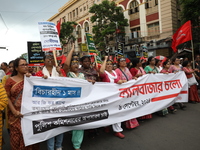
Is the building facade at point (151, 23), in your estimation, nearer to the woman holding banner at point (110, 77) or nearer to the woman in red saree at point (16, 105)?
the woman holding banner at point (110, 77)

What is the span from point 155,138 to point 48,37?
2.84m

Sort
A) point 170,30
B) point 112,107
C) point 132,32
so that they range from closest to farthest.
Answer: point 112,107
point 170,30
point 132,32

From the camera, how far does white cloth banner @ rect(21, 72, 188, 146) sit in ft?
7.56

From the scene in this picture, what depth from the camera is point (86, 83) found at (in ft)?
9.30

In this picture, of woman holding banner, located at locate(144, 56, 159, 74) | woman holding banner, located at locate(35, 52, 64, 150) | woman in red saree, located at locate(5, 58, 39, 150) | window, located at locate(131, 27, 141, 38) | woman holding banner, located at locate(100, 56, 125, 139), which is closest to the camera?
woman in red saree, located at locate(5, 58, 39, 150)

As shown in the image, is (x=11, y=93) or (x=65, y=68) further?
(x=65, y=68)

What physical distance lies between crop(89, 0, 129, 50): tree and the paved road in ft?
49.6

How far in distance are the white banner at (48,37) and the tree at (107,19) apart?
1514cm

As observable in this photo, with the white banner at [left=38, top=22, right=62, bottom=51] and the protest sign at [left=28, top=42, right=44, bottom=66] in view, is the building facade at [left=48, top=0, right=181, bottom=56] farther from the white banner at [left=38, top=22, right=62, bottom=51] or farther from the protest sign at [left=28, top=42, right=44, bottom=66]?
the white banner at [left=38, top=22, right=62, bottom=51]

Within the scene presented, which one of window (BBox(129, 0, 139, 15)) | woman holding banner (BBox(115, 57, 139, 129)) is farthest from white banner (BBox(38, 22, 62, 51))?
window (BBox(129, 0, 139, 15))

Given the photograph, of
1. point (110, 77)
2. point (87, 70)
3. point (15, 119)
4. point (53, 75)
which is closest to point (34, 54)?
point (87, 70)

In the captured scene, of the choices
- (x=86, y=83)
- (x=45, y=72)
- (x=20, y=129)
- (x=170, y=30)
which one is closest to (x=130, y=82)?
(x=86, y=83)

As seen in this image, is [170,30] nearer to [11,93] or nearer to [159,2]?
[159,2]

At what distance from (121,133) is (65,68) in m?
1.82
